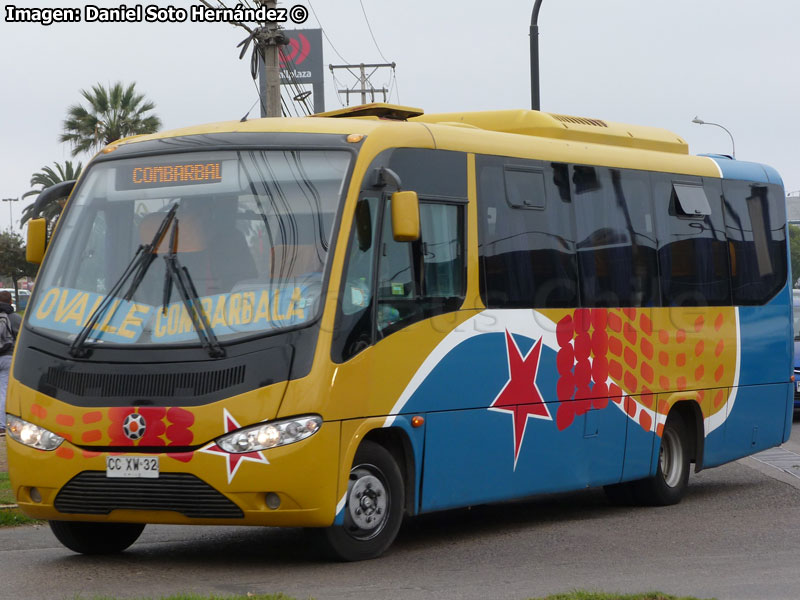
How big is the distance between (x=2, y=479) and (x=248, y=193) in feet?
21.2

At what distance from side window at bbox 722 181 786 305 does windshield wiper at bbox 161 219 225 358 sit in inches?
269

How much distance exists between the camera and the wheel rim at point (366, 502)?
9812mm

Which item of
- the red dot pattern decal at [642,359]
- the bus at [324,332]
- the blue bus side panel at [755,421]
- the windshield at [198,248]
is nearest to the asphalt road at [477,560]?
the bus at [324,332]

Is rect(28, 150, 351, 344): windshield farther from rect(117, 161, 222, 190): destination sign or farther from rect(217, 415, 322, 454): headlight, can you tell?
rect(217, 415, 322, 454): headlight

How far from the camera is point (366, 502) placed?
32.6 feet

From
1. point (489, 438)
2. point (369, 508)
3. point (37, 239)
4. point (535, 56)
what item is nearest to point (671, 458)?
point (489, 438)

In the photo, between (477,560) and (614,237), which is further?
(614,237)

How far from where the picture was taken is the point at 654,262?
45.0 ft

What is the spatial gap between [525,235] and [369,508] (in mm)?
2928

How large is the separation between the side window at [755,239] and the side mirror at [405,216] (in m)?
5.93

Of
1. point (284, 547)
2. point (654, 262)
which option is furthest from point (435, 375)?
point (654, 262)

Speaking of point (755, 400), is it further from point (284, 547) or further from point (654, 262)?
point (284, 547)

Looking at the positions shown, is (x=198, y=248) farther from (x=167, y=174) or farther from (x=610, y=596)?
(x=610, y=596)

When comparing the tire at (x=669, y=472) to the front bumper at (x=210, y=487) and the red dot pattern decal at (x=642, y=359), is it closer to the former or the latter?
the red dot pattern decal at (x=642, y=359)
